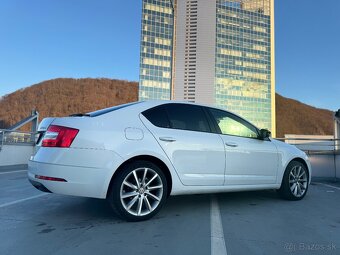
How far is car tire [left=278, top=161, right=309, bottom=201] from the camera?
5293 mm

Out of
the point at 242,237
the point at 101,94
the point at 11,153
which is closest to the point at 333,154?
the point at 242,237

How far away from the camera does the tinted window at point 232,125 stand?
466cm

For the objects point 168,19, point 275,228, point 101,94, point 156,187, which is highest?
point 168,19

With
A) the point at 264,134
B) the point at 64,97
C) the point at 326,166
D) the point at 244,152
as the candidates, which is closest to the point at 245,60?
the point at 64,97

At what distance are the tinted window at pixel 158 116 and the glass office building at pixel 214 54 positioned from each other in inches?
3194

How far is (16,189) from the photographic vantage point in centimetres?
586

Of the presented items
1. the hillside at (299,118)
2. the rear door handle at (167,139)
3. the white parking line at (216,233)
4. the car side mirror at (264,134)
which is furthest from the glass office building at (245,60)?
the rear door handle at (167,139)

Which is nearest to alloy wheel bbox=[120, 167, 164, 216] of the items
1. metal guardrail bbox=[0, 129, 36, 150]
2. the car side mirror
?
the car side mirror

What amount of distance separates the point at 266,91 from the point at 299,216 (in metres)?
103

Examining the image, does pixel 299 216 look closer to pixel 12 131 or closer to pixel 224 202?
pixel 224 202

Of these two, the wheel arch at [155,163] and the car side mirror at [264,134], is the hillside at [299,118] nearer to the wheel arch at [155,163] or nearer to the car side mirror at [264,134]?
the car side mirror at [264,134]

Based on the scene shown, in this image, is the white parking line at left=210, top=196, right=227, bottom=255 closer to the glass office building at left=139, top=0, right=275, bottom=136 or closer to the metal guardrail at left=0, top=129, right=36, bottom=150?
the metal guardrail at left=0, top=129, right=36, bottom=150

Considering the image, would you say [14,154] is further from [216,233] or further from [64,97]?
[64,97]

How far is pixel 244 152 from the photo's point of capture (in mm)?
4672
